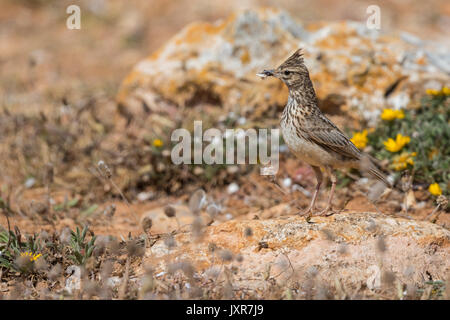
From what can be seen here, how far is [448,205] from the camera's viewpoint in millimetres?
4512

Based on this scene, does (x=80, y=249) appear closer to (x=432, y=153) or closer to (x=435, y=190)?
(x=435, y=190)

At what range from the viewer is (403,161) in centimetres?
484

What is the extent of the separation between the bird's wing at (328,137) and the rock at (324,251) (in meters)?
0.63

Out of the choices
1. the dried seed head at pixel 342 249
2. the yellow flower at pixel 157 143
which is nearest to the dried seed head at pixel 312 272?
the dried seed head at pixel 342 249

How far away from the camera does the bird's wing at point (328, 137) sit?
Answer: 156 inches

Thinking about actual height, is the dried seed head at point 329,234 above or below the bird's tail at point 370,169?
below

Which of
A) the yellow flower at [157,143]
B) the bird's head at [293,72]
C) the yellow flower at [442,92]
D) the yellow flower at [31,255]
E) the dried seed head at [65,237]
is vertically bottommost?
the yellow flower at [31,255]

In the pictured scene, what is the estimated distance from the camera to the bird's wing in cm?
396

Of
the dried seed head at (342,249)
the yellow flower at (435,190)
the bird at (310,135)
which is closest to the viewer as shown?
the dried seed head at (342,249)

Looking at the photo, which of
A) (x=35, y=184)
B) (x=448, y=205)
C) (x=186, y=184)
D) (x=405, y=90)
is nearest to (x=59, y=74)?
(x=35, y=184)

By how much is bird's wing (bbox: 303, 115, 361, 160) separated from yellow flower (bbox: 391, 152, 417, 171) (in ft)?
2.97

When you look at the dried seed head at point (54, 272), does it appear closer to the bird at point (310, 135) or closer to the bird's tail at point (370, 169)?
the bird at point (310, 135)

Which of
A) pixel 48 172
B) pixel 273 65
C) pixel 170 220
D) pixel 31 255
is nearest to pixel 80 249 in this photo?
pixel 31 255
